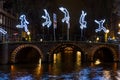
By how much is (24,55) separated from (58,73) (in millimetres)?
30116

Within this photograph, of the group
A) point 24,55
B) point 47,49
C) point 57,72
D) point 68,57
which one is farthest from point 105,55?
point 57,72

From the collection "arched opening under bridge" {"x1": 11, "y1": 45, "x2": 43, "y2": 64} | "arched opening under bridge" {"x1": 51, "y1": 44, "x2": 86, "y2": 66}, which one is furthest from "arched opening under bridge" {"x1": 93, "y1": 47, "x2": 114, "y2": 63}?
"arched opening under bridge" {"x1": 11, "y1": 45, "x2": 43, "y2": 64}

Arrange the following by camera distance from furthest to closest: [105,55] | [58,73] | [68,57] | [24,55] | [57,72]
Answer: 1. [68,57]
2. [105,55]
3. [24,55]
4. [57,72]
5. [58,73]

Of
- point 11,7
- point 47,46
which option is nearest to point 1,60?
point 47,46

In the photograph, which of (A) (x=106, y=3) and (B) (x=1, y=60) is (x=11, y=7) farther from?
(B) (x=1, y=60)

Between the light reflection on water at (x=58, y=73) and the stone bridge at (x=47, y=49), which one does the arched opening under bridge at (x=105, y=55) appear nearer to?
the stone bridge at (x=47, y=49)

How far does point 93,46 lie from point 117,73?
73.0 ft

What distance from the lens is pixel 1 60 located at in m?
88.8

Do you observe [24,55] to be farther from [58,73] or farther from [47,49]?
[58,73]

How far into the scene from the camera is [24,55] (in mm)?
102375

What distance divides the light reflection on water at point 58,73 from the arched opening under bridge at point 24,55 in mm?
6595

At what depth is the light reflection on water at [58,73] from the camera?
67.6 m

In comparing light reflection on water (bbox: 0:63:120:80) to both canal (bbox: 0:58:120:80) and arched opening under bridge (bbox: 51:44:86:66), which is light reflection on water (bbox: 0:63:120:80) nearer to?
canal (bbox: 0:58:120:80)

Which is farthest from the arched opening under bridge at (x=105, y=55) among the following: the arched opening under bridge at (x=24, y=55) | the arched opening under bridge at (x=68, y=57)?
the arched opening under bridge at (x=24, y=55)
